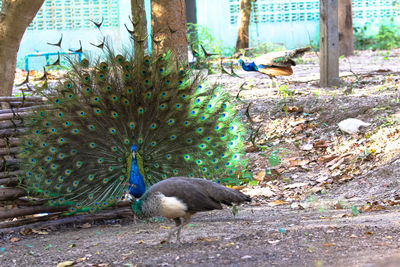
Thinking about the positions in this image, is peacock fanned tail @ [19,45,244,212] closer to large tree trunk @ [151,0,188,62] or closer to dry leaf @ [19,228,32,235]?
dry leaf @ [19,228,32,235]

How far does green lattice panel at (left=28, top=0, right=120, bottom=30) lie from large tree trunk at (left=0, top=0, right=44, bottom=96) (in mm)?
11190

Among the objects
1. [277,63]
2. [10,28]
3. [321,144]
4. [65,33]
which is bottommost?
[321,144]

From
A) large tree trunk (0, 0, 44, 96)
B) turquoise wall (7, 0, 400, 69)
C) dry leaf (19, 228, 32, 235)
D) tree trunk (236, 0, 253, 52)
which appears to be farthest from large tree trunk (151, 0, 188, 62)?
tree trunk (236, 0, 253, 52)

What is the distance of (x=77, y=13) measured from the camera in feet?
62.5

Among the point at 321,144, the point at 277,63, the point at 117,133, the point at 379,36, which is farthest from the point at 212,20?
the point at 117,133

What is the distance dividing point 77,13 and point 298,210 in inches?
577

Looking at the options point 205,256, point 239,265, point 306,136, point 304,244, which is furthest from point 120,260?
point 306,136

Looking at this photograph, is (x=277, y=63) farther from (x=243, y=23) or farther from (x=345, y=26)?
(x=243, y=23)

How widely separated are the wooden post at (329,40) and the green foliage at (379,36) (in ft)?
37.4

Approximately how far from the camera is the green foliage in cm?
2088

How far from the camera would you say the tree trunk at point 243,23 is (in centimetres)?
1858

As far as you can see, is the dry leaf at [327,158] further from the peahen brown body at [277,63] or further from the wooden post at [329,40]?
the peahen brown body at [277,63]

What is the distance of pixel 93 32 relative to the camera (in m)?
19.2

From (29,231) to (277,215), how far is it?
103 inches
